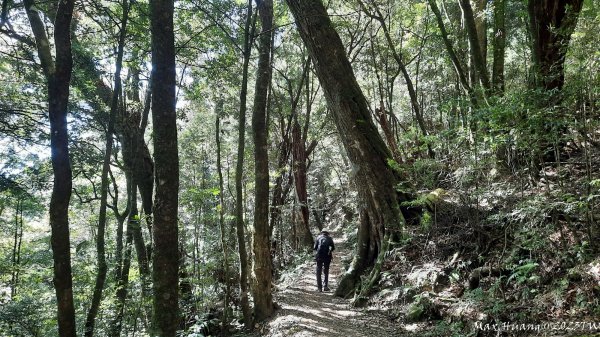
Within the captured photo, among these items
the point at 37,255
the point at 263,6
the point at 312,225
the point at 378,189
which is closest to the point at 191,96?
the point at 263,6

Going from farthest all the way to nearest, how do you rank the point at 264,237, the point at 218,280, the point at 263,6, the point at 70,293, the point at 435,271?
the point at 218,280, the point at 263,6, the point at 264,237, the point at 435,271, the point at 70,293

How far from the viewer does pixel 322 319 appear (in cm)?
713

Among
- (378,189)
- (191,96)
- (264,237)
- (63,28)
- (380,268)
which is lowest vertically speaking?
Answer: (380,268)

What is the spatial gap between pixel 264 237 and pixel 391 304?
2981 mm

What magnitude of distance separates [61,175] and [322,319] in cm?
524

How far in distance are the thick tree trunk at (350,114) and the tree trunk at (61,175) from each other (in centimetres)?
499

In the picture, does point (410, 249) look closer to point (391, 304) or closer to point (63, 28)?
point (391, 304)

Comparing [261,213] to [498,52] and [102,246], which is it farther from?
[498,52]

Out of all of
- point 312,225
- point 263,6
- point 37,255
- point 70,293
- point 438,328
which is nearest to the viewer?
point 438,328

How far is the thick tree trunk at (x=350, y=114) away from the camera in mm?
8609

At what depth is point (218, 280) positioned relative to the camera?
9711 millimetres

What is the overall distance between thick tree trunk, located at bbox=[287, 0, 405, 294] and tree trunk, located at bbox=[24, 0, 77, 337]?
4989 mm

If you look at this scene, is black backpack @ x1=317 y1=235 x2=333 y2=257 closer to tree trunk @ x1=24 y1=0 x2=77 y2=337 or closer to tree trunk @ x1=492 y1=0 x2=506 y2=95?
tree trunk @ x1=492 y1=0 x2=506 y2=95

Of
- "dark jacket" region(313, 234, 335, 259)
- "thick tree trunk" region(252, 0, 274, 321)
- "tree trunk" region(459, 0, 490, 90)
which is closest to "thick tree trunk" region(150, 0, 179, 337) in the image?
"thick tree trunk" region(252, 0, 274, 321)
